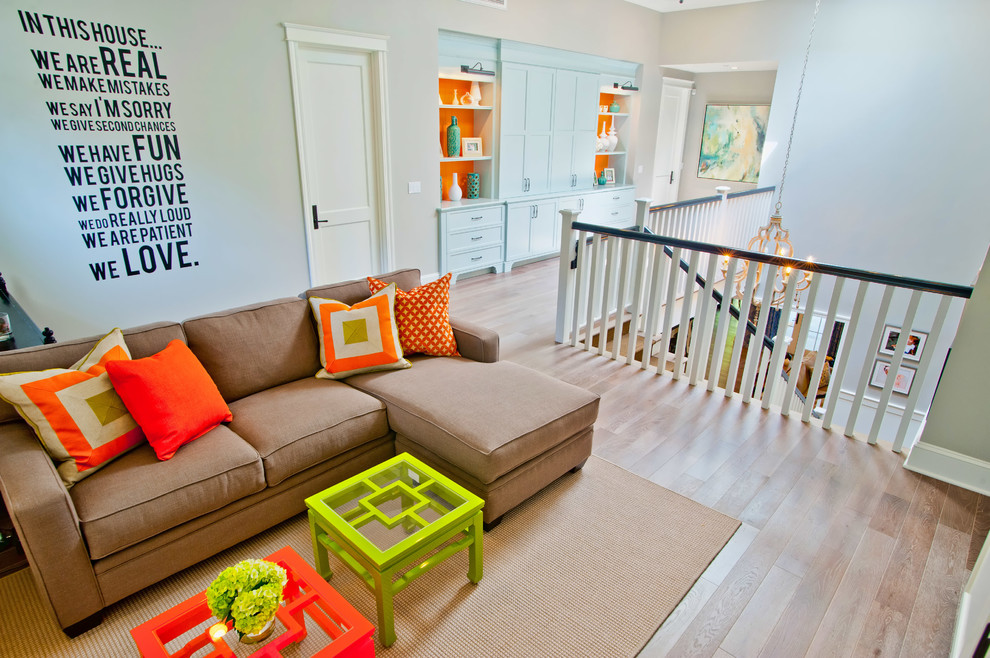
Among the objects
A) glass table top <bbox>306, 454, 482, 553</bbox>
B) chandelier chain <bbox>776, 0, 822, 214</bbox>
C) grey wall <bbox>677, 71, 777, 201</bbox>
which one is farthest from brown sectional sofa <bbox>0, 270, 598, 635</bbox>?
grey wall <bbox>677, 71, 777, 201</bbox>

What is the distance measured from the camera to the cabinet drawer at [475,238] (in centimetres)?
579

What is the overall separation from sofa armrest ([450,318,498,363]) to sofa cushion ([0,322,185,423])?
134 centimetres

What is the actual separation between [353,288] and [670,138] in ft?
23.3

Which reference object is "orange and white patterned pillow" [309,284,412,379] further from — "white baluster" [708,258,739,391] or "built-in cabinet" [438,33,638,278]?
"built-in cabinet" [438,33,638,278]

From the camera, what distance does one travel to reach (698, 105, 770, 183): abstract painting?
26.5 ft

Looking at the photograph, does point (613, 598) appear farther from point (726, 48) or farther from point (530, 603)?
point (726, 48)

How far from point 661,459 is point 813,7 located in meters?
6.25

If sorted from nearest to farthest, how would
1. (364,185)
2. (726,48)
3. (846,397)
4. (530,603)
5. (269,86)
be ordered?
(530,603) → (269,86) → (364,185) → (846,397) → (726,48)

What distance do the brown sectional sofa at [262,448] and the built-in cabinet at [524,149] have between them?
304 cm

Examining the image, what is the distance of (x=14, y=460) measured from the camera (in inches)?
70.4

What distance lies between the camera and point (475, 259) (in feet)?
19.9

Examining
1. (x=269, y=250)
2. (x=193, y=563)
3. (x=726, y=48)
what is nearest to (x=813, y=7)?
(x=726, y=48)

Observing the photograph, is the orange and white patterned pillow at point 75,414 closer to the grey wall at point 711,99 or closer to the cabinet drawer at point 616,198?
the cabinet drawer at point 616,198

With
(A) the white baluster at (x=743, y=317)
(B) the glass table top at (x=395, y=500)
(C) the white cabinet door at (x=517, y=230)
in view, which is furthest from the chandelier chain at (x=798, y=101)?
(B) the glass table top at (x=395, y=500)
